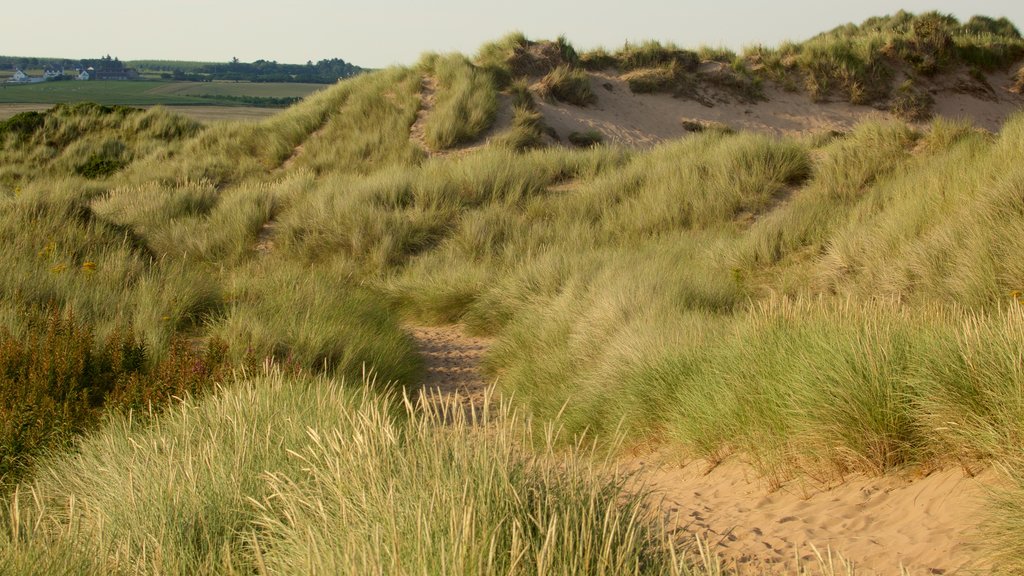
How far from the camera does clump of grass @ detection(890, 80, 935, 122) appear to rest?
65.6ft

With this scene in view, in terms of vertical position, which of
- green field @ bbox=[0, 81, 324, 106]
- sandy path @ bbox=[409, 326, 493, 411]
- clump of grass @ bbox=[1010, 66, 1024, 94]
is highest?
green field @ bbox=[0, 81, 324, 106]

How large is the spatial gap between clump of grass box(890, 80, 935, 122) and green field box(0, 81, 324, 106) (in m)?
65.1

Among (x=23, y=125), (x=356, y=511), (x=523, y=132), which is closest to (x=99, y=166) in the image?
(x=23, y=125)

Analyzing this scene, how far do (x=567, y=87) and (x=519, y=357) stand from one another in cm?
1358

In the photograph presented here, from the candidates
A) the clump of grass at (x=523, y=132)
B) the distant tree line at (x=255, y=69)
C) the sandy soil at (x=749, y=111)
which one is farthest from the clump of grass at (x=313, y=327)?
the distant tree line at (x=255, y=69)

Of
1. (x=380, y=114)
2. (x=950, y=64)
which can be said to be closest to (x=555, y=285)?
(x=380, y=114)

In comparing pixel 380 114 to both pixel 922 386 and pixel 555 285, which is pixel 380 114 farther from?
pixel 922 386

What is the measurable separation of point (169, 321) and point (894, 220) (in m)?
6.46

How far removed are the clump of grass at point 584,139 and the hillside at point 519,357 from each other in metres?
0.70

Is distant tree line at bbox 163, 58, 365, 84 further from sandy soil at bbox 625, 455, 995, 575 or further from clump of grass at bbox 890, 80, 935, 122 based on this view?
sandy soil at bbox 625, 455, 995, 575

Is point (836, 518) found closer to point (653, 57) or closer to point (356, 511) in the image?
point (356, 511)

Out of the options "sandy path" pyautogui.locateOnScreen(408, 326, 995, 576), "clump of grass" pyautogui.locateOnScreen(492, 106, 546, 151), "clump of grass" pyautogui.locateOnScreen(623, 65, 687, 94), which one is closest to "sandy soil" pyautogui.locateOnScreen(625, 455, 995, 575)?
"sandy path" pyautogui.locateOnScreen(408, 326, 995, 576)

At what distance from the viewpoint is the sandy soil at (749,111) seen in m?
19.8

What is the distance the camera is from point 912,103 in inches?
791
